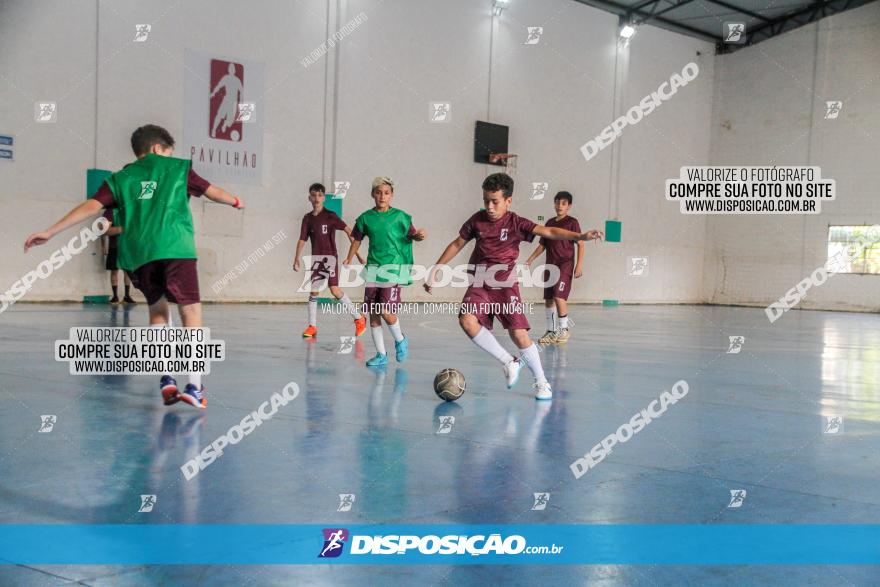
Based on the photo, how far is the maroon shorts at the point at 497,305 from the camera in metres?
7.09

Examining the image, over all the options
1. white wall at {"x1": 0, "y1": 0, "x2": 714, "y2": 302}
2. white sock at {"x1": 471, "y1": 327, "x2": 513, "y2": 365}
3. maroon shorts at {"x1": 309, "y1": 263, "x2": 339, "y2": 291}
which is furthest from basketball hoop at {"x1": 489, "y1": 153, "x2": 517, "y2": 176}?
white sock at {"x1": 471, "y1": 327, "x2": 513, "y2": 365}

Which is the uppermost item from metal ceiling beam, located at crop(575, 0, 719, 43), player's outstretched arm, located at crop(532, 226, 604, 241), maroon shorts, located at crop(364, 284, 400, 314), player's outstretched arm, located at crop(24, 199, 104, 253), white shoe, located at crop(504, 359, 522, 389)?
metal ceiling beam, located at crop(575, 0, 719, 43)

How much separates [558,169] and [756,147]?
899 centimetres

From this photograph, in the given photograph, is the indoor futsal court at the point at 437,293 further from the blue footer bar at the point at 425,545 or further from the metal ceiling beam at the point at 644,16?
the metal ceiling beam at the point at 644,16

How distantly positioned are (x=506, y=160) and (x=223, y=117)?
8.95 meters

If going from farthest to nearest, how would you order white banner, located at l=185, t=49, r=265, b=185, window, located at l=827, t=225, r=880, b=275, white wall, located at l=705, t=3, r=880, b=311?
white wall, located at l=705, t=3, r=880, b=311
window, located at l=827, t=225, r=880, b=275
white banner, located at l=185, t=49, r=265, b=185

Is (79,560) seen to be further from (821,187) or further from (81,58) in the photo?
(821,187)

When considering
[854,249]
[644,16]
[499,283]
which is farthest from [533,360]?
[854,249]

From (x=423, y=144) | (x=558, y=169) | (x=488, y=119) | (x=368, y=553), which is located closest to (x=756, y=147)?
(x=558, y=169)

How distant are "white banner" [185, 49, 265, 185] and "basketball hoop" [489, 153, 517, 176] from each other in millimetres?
7474

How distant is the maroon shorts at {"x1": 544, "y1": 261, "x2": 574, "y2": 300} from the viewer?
41.0 feet

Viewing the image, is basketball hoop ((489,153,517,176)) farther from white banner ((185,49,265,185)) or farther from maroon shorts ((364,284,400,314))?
maroon shorts ((364,284,400,314))

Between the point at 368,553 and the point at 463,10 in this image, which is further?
the point at 463,10

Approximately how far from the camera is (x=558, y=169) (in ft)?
86.5
